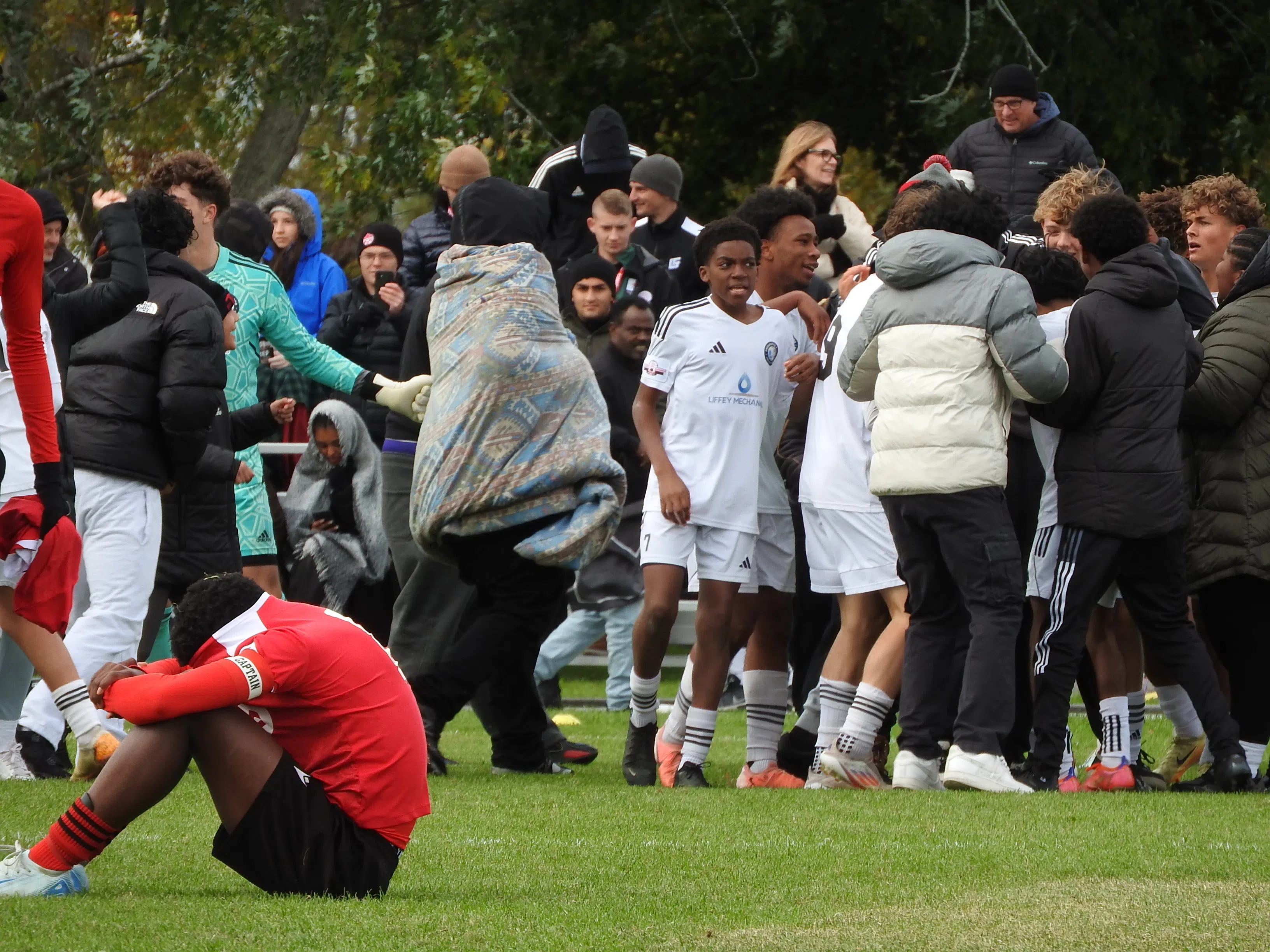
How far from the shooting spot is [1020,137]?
11.9 m

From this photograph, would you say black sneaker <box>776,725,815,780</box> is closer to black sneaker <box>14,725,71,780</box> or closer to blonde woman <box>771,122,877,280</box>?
black sneaker <box>14,725,71,780</box>

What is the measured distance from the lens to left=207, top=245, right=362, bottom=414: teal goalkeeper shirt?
936cm

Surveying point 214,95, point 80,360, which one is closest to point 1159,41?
point 214,95

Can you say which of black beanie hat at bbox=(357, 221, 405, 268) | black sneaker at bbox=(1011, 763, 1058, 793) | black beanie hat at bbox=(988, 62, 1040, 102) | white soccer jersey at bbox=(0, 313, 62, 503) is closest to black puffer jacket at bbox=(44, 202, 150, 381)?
white soccer jersey at bbox=(0, 313, 62, 503)

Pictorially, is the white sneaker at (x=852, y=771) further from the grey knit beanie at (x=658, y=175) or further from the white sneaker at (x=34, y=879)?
the grey knit beanie at (x=658, y=175)

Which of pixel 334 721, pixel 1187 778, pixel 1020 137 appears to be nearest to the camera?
pixel 334 721

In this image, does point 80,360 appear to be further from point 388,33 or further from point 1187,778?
point 388,33

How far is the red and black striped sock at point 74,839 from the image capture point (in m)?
5.41

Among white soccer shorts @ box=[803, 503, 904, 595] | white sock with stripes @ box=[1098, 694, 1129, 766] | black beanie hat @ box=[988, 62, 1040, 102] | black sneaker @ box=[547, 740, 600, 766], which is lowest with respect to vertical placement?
black sneaker @ box=[547, 740, 600, 766]

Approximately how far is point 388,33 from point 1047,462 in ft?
31.8

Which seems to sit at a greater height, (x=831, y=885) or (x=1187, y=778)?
(x=831, y=885)

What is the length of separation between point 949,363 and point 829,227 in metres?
3.34

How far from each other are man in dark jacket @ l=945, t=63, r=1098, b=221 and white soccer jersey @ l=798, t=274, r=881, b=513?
3.37m

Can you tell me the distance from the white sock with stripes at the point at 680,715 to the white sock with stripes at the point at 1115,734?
1706mm
